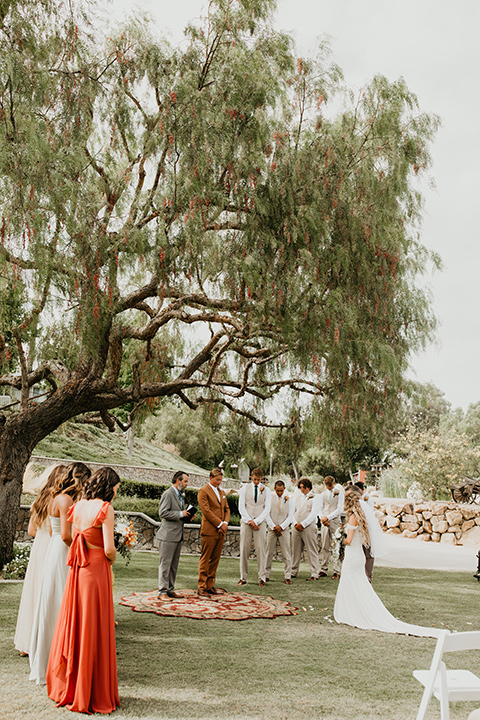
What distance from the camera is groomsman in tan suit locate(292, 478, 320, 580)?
10.6 metres

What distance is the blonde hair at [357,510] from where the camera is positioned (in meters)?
7.34

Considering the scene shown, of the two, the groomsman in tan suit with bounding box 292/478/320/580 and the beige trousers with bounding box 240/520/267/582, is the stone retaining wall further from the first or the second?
the beige trousers with bounding box 240/520/267/582

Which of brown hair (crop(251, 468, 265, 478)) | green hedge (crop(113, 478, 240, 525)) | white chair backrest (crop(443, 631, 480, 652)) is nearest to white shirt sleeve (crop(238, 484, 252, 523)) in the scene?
brown hair (crop(251, 468, 265, 478))

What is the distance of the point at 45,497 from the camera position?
5.26 meters

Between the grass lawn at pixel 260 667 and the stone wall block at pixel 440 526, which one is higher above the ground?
the stone wall block at pixel 440 526

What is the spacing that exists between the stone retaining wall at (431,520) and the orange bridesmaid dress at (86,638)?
17.5 metres

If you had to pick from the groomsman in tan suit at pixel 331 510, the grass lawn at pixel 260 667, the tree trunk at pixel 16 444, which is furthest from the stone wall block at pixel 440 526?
the tree trunk at pixel 16 444

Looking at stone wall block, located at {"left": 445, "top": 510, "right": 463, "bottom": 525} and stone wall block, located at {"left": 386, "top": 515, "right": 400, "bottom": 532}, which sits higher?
stone wall block, located at {"left": 445, "top": 510, "right": 463, "bottom": 525}

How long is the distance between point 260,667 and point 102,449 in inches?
1118

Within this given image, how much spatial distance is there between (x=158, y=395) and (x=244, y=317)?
2.32m

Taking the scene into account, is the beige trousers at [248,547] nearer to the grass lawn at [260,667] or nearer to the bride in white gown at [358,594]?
the grass lawn at [260,667]

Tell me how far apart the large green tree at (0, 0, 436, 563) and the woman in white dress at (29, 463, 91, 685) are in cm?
253

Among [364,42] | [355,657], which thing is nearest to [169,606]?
[355,657]

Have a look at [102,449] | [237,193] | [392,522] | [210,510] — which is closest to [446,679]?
[237,193]
